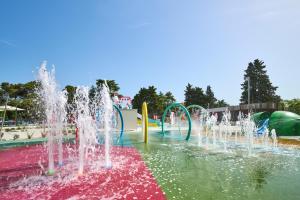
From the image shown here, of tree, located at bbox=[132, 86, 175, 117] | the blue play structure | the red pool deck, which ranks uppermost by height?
tree, located at bbox=[132, 86, 175, 117]

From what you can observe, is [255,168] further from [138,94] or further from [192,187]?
[138,94]

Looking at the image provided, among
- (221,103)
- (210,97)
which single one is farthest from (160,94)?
(221,103)

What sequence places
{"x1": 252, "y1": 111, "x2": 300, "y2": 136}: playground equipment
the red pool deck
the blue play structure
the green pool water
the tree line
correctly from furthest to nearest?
the tree line < the blue play structure < {"x1": 252, "y1": 111, "x2": 300, "y2": 136}: playground equipment < the red pool deck < the green pool water

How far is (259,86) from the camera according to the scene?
71250 mm

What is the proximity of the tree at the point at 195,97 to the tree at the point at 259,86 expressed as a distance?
1770 cm

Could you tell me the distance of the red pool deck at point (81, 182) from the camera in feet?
20.8

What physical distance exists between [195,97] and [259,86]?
23.3 metres

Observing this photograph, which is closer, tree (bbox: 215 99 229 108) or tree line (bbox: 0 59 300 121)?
tree line (bbox: 0 59 300 121)

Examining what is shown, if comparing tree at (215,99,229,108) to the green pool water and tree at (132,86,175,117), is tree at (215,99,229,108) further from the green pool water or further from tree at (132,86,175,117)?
the green pool water

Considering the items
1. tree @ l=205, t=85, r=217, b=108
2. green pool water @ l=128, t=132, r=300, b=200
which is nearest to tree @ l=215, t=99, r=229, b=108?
tree @ l=205, t=85, r=217, b=108

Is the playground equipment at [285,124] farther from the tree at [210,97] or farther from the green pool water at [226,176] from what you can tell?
the tree at [210,97]

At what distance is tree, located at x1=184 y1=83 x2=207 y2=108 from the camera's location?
3494 inches

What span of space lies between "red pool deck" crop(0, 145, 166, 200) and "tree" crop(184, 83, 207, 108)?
79.7 m

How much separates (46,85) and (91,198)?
5.49m
